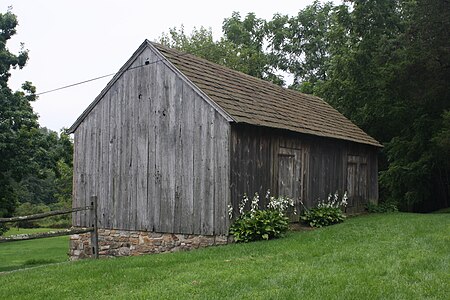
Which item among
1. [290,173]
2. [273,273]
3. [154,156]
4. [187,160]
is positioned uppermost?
[154,156]

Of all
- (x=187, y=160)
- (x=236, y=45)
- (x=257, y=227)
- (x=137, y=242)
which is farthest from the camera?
(x=236, y=45)

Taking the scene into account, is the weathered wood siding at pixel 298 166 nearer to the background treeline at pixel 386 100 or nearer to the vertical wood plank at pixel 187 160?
the vertical wood plank at pixel 187 160

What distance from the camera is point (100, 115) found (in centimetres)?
1555

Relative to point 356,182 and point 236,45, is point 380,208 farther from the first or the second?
point 236,45

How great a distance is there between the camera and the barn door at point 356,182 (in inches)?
764

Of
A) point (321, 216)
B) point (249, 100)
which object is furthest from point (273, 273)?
point (249, 100)

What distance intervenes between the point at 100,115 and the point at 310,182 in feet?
22.6

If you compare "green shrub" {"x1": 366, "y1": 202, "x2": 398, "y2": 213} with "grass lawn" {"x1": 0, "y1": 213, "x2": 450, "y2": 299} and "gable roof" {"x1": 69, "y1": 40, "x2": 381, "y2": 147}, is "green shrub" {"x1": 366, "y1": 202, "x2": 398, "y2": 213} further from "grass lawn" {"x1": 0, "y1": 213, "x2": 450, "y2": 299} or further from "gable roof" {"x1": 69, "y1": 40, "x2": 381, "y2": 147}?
"grass lawn" {"x1": 0, "y1": 213, "x2": 450, "y2": 299}

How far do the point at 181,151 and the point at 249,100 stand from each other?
2.88 metres

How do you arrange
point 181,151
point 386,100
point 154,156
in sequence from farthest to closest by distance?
point 386,100 < point 154,156 < point 181,151

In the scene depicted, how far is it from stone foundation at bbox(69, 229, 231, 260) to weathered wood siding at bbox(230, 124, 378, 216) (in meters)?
1.45

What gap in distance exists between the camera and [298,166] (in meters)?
15.8

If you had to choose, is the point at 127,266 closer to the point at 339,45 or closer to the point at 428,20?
the point at 428,20

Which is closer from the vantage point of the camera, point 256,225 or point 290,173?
point 256,225
